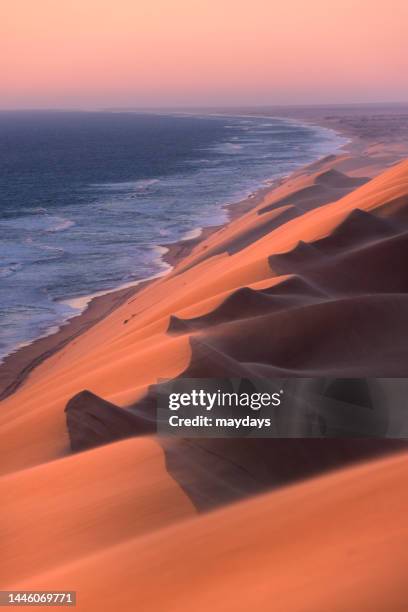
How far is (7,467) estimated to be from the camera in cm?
912

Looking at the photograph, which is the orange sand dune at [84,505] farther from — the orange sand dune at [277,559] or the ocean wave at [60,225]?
the ocean wave at [60,225]

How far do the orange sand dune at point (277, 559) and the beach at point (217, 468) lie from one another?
15mm

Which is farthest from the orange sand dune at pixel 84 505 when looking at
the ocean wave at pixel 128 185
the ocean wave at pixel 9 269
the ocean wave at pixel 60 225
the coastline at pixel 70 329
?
the ocean wave at pixel 128 185

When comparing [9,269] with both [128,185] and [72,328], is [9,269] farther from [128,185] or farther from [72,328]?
[128,185]

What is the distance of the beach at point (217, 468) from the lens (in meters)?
4.89

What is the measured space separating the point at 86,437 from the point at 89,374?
4.06 m

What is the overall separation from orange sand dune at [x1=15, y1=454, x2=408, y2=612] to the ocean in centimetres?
1313

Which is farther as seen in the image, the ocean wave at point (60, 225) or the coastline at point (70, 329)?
the ocean wave at point (60, 225)

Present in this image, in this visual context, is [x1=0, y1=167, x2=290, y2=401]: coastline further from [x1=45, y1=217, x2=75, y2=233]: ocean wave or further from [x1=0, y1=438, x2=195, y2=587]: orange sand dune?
[x1=45, y1=217, x2=75, y2=233]: ocean wave

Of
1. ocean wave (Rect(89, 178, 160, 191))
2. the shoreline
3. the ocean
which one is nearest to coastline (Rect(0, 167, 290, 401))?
the shoreline

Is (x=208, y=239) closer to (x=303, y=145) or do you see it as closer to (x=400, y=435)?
(x=400, y=435)

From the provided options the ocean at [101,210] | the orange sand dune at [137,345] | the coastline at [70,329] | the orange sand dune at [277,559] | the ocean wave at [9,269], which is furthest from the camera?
the ocean wave at [9,269]

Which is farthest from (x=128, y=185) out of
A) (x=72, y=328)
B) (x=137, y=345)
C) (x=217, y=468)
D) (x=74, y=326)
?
(x=217, y=468)

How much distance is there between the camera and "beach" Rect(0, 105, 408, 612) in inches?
193
